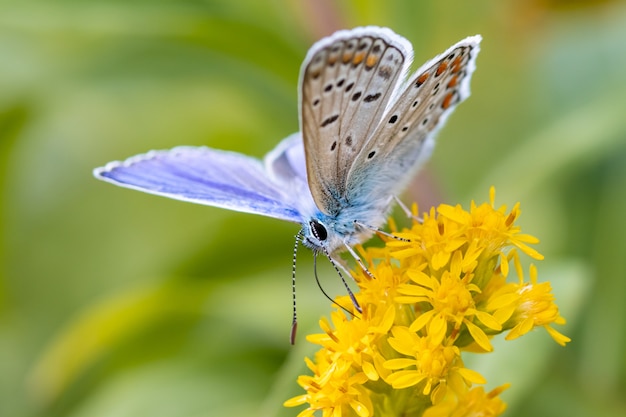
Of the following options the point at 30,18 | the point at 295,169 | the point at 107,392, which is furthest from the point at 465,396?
the point at 30,18

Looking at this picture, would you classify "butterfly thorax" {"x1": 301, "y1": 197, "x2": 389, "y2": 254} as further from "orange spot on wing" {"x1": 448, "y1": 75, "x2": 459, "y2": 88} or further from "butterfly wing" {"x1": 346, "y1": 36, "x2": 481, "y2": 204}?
"orange spot on wing" {"x1": 448, "y1": 75, "x2": 459, "y2": 88}

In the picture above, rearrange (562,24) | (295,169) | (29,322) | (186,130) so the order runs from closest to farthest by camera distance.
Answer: (295,169) < (29,322) < (562,24) < (186,130)

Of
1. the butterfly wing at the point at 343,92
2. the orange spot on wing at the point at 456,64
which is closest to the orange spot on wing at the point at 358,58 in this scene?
the butterfly wing at the point at 343,92

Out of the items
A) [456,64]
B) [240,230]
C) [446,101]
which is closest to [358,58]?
[456,64]

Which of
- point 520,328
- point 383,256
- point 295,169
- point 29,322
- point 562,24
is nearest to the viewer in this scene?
point 520,328

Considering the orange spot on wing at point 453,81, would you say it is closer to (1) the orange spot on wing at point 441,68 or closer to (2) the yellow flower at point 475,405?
(1) the orange spot on wing at point 441,68

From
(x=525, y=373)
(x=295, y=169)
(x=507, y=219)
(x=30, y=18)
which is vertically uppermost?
(x=30, y=18)

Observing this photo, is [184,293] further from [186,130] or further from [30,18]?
[186,130]
